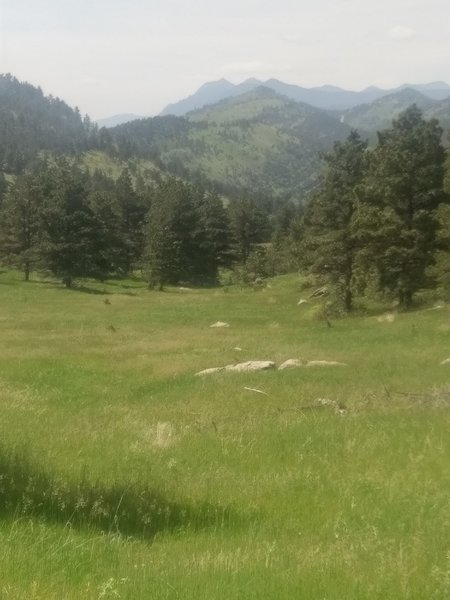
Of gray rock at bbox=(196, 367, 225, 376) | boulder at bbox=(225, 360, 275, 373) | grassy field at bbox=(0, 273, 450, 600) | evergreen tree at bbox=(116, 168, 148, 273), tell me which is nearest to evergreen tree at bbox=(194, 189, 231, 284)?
evergreen tree at bbox=(116, 168, 148, 273)

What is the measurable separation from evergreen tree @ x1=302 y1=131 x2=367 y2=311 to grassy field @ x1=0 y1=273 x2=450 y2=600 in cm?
1814

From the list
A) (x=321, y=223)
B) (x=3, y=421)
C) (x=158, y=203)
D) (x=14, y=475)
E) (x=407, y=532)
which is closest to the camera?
(x=407, y=532)

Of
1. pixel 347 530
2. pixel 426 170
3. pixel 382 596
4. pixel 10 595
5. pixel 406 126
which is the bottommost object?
pixel 347 530

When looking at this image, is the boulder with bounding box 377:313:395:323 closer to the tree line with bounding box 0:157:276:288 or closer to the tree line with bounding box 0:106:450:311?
the tree line with bounding box 0:106:450:311

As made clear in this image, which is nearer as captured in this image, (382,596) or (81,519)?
(382,596)

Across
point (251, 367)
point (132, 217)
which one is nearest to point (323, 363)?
point (251, 367)

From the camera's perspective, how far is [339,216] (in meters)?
43.7

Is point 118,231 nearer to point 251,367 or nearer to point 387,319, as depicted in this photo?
point 387,319

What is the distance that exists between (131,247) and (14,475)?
9370 cm

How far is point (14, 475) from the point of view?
900 centimetres

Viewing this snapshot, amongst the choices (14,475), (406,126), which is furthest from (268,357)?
(406,126)

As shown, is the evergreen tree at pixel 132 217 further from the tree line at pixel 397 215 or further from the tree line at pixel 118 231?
the tree line at pixel 397 215

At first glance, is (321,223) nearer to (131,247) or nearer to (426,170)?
(426,170)

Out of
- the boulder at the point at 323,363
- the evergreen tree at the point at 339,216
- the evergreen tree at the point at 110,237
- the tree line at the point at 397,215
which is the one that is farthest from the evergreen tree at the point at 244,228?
the boulder at the point at 323,363
